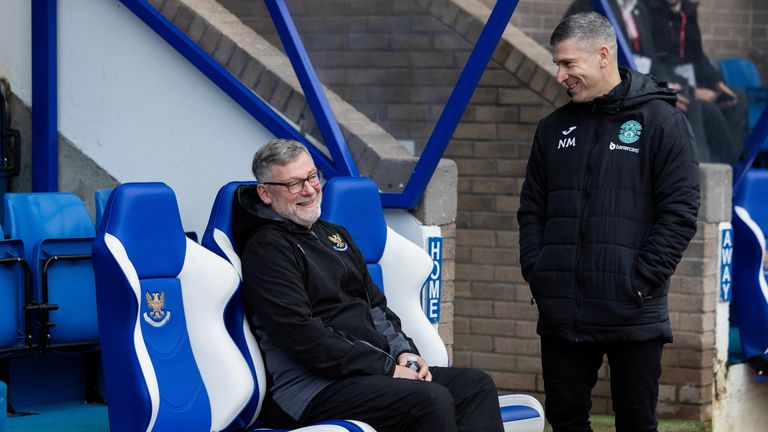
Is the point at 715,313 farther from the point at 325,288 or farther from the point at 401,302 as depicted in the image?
the point at 325,288

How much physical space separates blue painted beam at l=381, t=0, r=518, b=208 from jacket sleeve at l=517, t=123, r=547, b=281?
0.86 m

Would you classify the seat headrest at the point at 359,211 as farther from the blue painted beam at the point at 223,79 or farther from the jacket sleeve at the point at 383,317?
the blue painted beam at the point at 223,79

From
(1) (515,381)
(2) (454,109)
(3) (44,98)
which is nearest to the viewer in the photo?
(2) (454,109)

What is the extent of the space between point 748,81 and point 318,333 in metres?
4.24

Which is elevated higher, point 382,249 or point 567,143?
point 567,143

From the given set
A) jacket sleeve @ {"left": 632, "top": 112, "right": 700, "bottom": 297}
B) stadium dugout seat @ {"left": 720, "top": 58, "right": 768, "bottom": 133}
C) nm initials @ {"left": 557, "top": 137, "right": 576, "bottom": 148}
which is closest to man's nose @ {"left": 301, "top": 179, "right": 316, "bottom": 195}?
nm initials @ {"left": 557, "top": 137, "right": 576, "bottom": 148}

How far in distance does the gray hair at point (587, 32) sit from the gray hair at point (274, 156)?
90cm

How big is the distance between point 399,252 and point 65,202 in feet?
4.27

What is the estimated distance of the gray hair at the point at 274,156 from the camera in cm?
446

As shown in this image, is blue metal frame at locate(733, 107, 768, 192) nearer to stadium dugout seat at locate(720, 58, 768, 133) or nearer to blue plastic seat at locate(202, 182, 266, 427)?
stadium dugout seat at locate(720, 58, 768, 133)

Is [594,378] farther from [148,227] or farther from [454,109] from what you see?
[148,227]

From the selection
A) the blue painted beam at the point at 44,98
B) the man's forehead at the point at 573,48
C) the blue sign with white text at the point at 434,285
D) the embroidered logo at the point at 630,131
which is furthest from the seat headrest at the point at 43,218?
the embroidered logo at the point at 630,131

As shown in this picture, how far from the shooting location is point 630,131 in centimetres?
442

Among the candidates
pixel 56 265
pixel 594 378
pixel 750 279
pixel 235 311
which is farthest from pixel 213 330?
pixel 750 279
